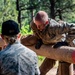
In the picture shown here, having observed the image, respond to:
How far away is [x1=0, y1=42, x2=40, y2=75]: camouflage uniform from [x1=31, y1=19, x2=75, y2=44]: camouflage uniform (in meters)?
1.57

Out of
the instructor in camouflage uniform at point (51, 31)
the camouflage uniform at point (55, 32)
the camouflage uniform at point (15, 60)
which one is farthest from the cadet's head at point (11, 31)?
the camouflage uniform at point (55, 32)

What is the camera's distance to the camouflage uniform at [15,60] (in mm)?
2709

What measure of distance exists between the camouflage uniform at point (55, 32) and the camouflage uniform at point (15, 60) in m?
1.57

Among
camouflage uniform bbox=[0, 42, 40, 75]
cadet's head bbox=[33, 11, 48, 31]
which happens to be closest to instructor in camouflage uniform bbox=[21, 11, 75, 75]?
cadet's head bbox=[33, 11, 48, 31]

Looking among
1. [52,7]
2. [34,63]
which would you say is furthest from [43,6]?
[34,63]

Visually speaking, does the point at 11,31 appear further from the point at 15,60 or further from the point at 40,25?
the point at 40,25

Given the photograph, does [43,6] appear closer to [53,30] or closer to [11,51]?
[53,30]

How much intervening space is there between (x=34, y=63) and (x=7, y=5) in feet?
59.1

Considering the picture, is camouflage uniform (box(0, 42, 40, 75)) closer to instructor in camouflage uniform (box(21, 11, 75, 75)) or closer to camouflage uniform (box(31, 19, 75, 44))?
instructor in camouflage uniform (box(21, 11, 75, 75))

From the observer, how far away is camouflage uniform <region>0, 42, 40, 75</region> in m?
2.71

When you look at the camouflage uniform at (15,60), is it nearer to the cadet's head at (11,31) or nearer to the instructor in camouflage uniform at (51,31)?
the cadet's head at (11,31)

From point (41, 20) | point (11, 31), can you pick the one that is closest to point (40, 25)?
point (41, 20)

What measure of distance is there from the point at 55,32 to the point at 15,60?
1.76m

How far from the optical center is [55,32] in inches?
173
